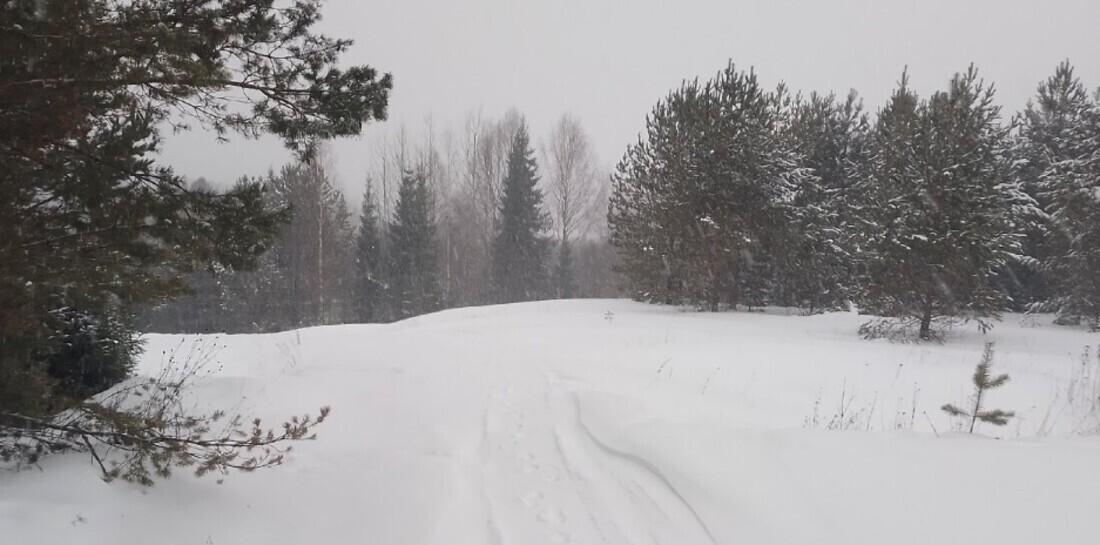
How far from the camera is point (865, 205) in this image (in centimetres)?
1689

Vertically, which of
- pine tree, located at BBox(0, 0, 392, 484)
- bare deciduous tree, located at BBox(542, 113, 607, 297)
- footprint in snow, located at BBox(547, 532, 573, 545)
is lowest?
footprint in snow, located at BBox(547, 532, 573, 545)

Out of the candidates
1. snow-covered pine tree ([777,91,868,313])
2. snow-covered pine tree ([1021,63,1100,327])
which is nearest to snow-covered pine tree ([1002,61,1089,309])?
snow-covered pine tree ([1021,63,1100,327])

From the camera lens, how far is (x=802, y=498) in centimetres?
344

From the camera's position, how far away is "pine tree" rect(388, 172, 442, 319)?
115 feet

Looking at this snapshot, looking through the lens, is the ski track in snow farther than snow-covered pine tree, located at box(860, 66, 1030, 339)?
No

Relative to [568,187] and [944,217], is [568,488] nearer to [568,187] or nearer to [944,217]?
[944,217]

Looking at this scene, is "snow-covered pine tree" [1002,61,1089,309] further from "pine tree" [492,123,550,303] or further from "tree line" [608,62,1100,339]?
"pine tree" [492,123,550,303]

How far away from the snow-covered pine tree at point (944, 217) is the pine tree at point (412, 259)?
25.9 meters

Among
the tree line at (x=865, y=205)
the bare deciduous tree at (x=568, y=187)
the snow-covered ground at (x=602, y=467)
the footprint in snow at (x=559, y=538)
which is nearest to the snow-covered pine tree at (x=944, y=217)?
the tree line at (x=865, y=205)

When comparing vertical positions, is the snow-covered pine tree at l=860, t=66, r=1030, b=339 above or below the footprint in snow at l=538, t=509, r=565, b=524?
above

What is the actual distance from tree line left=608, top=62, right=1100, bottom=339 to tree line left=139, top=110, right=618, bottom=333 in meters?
16.3

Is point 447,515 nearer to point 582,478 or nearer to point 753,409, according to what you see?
point 582,478

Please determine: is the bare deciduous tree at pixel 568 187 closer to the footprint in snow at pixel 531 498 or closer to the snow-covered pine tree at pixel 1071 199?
the snow-covered pine tree at pixel 1071 199

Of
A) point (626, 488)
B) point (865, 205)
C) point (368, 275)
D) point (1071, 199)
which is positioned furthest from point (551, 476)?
point (368, 275)
